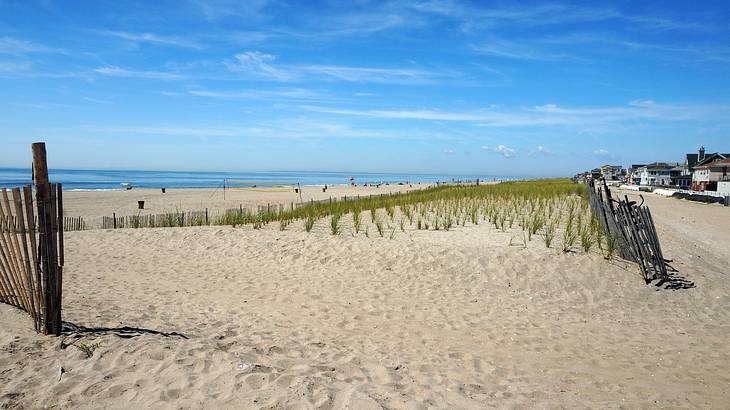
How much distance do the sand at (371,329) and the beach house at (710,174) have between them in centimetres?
4059

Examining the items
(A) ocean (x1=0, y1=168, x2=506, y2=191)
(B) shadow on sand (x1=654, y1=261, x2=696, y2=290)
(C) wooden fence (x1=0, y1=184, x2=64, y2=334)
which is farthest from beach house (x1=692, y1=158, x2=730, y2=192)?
(C) wooden fence (x1=0, y1=184, x2=64, y2=334)

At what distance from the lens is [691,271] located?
7.65 m

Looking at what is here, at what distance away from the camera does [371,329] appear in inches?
202

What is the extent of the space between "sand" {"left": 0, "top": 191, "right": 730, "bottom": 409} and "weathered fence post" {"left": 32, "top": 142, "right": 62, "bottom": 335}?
19 cm

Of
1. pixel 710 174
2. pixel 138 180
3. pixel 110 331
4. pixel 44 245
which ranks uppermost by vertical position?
pixel 138 180

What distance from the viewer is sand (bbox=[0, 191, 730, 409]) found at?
10.9 feet

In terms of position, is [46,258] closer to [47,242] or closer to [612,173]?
[47,242]

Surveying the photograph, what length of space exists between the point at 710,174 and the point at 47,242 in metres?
53.9

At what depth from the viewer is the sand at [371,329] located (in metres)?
3.33

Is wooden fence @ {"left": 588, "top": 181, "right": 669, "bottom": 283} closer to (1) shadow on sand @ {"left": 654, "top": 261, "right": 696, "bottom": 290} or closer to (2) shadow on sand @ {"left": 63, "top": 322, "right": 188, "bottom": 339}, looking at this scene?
(1) shadow on sand @ {"left": 654, "top": 261, "right": 696, "bottom": 290}

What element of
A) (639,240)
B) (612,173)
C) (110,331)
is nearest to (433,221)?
(639,240)

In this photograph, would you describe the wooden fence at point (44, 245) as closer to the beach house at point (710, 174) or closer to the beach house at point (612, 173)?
the beach house at point (710, 174)

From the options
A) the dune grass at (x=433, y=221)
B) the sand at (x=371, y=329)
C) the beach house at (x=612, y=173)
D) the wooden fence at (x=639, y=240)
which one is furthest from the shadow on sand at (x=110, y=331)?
the beach house at (x=612, y=173)

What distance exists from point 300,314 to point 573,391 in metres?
3.08
